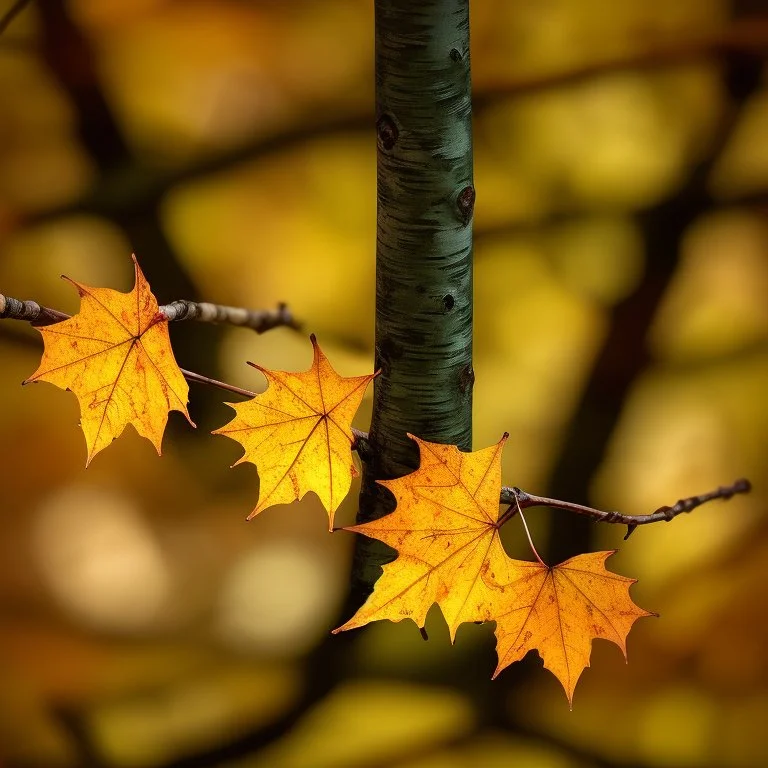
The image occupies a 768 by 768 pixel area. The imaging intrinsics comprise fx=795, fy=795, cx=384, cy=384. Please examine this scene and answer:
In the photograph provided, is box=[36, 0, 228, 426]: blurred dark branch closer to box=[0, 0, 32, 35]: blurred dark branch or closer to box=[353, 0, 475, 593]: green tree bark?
box=[0, 0, 32, 35]: blurred dark branch

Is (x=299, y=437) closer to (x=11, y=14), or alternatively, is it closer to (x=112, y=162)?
(x=112, y=162)

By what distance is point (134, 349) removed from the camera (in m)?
0.52

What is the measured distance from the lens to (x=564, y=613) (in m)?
0.53

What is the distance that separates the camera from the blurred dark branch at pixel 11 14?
0.82 metres

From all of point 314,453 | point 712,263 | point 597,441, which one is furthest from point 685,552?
point 314,453

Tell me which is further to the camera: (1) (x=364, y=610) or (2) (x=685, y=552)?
(2) (x=685, y=552)

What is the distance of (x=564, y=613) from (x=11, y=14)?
0.79m

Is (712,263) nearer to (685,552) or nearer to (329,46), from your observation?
(685,552)

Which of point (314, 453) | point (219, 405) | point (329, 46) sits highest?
point (329, 46)

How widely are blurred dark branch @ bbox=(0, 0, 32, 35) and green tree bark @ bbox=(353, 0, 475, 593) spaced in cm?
53

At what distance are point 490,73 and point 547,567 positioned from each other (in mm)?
570

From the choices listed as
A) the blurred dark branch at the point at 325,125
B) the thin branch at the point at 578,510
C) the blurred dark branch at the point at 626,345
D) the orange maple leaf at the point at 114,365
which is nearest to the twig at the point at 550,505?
the thin branch at the point at 578,510

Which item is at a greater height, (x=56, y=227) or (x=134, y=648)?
(x=56, y=227)

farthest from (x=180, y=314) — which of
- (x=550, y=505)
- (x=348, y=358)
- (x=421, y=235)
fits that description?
(x=348, y=358)
